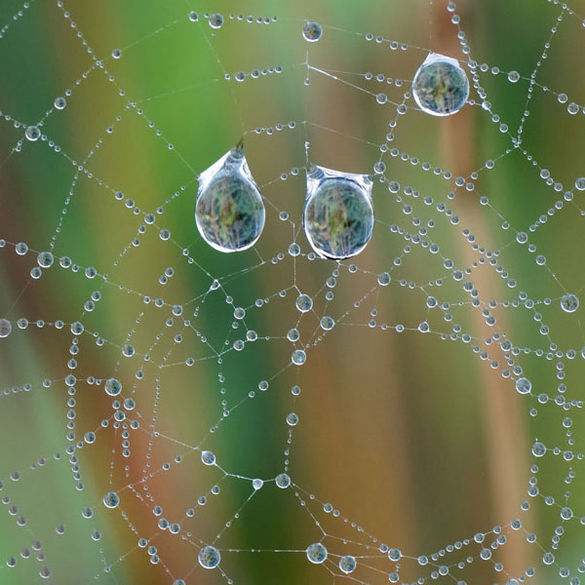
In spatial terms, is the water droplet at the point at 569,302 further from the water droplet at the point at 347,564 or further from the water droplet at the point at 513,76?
the water droplet at the point at 347,564

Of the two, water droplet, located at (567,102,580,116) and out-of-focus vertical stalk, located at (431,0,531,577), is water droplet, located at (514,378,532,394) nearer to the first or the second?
out-of-focus vertical stalk, located at (431,0,531,577)

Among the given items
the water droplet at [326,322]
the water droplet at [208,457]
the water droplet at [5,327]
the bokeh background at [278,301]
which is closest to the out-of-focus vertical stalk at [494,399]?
the bokeh background at [278,301]

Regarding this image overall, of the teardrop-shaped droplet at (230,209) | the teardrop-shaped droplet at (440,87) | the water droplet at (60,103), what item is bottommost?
the teardrop-shaped droplet at (230,209)

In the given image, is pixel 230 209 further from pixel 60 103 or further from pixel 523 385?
pixel 523 385

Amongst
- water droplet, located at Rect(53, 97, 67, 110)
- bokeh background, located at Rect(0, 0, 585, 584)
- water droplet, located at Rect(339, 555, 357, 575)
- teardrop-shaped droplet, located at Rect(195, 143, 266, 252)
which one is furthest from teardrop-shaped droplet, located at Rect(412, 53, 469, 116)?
water droplet, located at Rect(339, 555, 357, 575)

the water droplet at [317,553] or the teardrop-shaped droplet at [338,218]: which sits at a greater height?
the teardrop-shaped droplet at [338,218]
